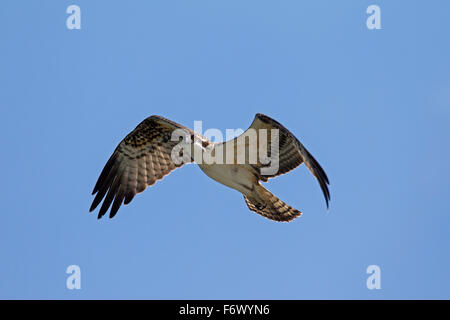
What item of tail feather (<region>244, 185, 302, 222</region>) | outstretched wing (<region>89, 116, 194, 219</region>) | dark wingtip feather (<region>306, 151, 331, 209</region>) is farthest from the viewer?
outstretched wing (<region>89, 116, 194, 219</region>)

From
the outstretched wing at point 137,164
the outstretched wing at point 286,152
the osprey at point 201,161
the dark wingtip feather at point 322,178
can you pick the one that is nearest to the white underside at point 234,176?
the osprey at point 201,161

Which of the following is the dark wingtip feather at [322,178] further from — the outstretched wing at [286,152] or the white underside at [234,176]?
the white underside at [234,176]

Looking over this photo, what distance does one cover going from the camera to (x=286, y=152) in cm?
902

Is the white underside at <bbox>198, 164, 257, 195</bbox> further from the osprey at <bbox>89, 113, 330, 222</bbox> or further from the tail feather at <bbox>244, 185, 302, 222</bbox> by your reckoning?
the tail feather at <bbox>244, 185, 302, 222</bbox>

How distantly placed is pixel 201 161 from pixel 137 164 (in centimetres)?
163

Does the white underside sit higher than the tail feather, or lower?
higher

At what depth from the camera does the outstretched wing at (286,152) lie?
7355 mm

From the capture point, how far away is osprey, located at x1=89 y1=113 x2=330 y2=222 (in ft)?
28.8

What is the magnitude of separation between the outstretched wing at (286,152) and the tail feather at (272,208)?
32cm

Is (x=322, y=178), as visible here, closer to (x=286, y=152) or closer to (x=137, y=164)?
(x=286, y=152)

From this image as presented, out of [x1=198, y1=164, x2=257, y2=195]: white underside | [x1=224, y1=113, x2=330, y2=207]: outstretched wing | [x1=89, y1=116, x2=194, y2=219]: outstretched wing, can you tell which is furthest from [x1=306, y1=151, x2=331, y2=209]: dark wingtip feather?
[x1=89, y1=116, x2=194, y2=219]: outstretched wing

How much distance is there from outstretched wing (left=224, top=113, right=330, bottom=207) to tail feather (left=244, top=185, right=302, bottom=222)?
12.5 inches
